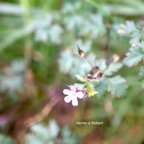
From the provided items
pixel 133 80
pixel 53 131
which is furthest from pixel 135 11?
pixel 53 131

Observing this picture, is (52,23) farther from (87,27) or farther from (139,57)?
(139,57)

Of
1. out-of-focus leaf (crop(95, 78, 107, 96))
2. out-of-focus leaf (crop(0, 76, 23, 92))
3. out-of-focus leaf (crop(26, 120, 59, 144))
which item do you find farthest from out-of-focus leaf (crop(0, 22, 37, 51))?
out-of-focus leaf (crop(95, 78, 107, 96))

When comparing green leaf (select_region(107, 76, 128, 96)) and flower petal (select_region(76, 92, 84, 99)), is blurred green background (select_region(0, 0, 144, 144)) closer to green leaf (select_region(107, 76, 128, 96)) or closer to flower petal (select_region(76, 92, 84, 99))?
green leaf (select_region(107, 76, 128, 96))

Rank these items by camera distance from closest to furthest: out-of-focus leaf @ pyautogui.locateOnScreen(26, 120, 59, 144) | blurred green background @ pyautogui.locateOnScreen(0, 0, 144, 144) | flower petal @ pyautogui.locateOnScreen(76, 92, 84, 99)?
flower petal @ pyautogui.locateOnScreen(76, 92, 84, 99) → out-of-focus leaf @ pyautogui.locateOnScreen(26, 120, 59, 144) → blurred green background @ pyautogui.locateOnScreen(0, 0, 144, 144)

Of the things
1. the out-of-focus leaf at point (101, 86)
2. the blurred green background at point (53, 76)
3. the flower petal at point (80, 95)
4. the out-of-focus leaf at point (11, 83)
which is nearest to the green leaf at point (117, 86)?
the out-of-focus leaf at point (101, 86)

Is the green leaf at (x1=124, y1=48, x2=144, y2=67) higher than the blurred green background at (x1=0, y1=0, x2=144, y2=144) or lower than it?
lower

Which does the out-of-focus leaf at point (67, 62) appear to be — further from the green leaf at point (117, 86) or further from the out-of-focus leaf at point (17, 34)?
the out-of-focus leaf at point (17, 34)
